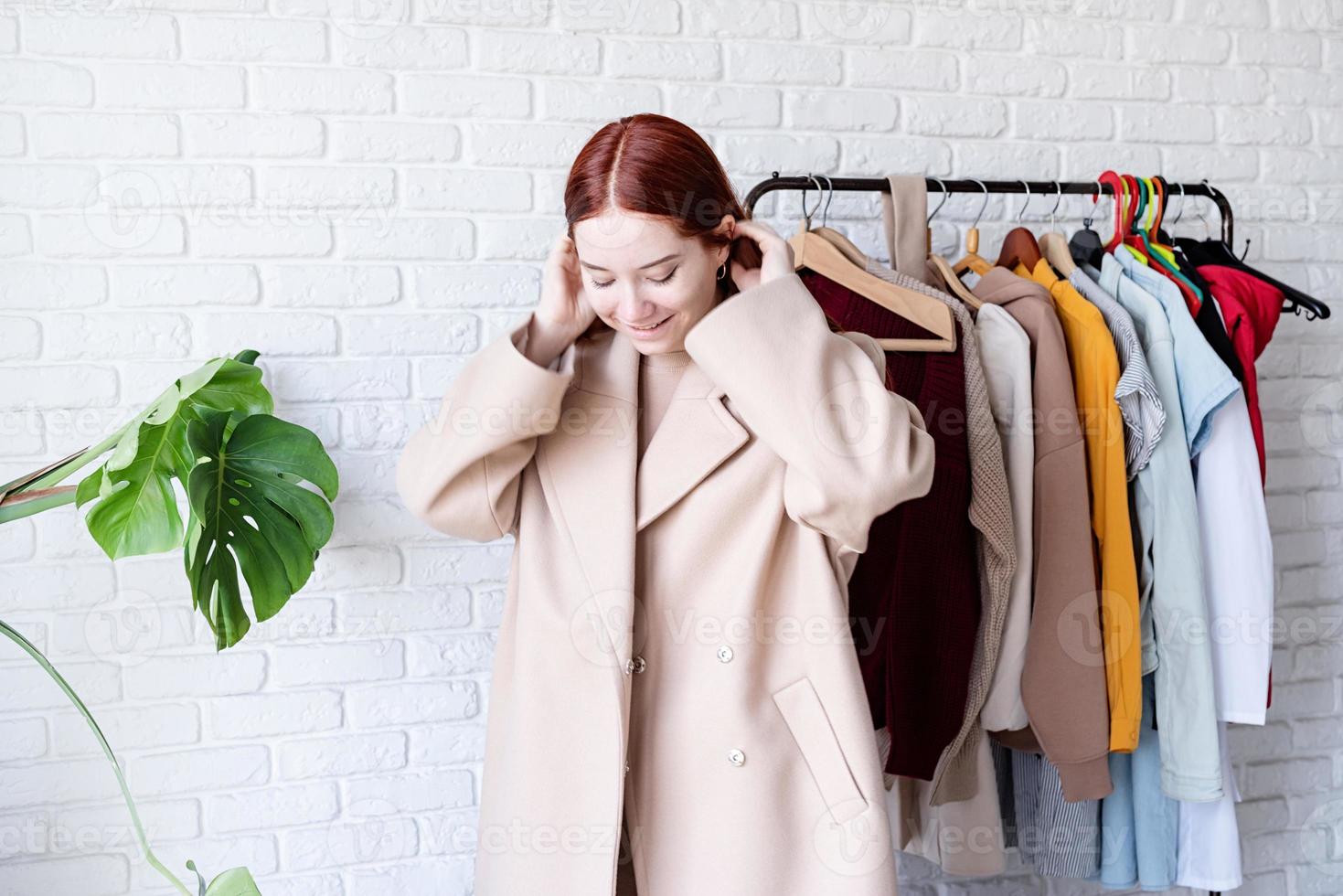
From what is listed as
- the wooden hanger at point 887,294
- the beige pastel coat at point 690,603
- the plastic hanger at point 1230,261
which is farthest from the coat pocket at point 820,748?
the plastic hanger at point 1230,261

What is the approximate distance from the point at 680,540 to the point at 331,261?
2.81ft

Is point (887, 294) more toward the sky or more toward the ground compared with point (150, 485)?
more toward the sky

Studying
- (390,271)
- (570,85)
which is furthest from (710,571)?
(570,85)

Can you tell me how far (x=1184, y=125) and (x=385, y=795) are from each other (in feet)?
6.61

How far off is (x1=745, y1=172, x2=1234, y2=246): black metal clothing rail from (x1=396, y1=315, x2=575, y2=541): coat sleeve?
494mm

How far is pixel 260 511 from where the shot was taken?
62.7 inches

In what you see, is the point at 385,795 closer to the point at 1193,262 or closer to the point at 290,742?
the point at 290,742

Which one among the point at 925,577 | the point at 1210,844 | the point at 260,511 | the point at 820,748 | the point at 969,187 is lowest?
the point at 1210,844

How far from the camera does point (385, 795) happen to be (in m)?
1.90

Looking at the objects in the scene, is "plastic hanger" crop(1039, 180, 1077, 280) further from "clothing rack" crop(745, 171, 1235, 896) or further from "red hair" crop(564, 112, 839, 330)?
"red hair" crop(564, 112, 839, 330)

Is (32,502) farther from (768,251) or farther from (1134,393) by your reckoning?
(1134,393)

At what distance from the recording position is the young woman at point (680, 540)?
1258 millimetres

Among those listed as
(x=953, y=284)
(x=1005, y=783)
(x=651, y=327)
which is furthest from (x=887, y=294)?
(x=1005, y=783)

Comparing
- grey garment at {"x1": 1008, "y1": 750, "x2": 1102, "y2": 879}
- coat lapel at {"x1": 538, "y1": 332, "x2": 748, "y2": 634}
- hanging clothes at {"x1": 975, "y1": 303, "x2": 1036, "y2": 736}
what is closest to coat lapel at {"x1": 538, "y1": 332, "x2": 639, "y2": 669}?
coat lapel at {"x1": 538, "y1": 332, "x2": 748, "y2": 634}
